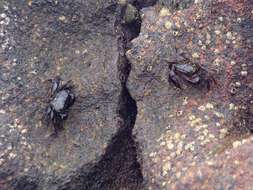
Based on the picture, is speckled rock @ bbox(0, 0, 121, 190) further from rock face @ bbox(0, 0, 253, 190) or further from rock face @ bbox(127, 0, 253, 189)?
rock face @ bbox(127, 0, 253, 189)

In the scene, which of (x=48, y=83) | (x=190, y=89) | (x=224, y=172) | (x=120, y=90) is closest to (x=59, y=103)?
(x=48, y=83)

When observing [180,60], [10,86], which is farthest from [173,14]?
[10,86]

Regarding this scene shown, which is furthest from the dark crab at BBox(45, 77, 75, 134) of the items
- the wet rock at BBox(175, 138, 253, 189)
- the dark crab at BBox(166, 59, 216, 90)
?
the wet rock at BBox(175, 138, 253, 189)

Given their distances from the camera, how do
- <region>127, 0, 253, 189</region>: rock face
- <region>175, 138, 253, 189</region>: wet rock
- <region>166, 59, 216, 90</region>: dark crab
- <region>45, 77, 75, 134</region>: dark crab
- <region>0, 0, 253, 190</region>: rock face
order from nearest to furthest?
1. <region>175, 138, 253, 189</region>: wet rock
2. <region>127, 0, 253, 189</region>: rock face
3. <region>0, 0, 253, 190</region>: rock face
4. <region>166, 59, 216, 90</region>: dark crab
5. <region>45, 77, 75, 134</region>: dark crab

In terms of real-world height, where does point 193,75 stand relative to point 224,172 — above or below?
above

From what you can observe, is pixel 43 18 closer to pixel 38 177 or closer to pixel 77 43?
pixel 77 43

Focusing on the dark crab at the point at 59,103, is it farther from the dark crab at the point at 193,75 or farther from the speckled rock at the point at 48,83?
the dark crab at the point at 193,75

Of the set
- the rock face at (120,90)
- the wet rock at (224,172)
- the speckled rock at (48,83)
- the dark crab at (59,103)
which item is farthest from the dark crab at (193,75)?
the dark crab at (59,103)

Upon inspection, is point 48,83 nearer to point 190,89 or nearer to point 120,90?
point 120,90
